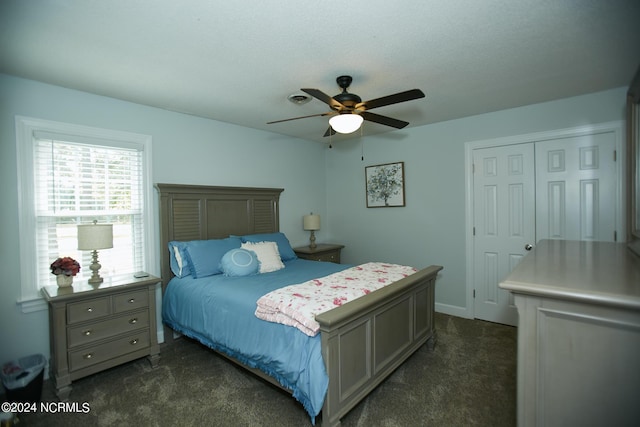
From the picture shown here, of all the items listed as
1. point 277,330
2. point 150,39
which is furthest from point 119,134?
point 277,330

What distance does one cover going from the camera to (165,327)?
3203 millimetres

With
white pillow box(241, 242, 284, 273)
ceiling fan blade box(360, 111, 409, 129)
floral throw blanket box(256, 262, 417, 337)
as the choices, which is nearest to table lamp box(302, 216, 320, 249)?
white pillow box(241, 242, 284, 273)

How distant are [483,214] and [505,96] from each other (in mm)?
1347

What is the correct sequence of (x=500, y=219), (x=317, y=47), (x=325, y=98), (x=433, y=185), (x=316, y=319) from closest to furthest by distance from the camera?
1. (x=316, y=319)
2. (x=317, y=47)
3. (x=325, y=98)
4. (x=500, y=219)
5. (x=433, y=185)

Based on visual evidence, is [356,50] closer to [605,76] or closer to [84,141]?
[605,76]

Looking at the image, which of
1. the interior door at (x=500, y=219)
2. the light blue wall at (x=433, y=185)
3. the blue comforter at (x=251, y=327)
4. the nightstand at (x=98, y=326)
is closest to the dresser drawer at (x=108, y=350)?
the nightstand at (x=98, y=326)

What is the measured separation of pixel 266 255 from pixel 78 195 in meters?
1.78

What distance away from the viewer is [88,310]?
243 centimetres

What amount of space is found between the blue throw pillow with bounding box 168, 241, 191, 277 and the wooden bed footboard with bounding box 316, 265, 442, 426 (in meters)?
1.88

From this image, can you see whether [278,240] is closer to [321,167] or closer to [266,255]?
[266,255]

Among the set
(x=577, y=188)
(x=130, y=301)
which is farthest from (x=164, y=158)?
(x=577, y=188)

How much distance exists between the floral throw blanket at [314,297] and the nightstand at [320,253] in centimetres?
150

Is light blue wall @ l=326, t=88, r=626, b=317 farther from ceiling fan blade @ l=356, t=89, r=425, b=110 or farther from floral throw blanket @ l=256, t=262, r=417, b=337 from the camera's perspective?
ceiling fan blade @ l=356, t=89, r=425, b=110

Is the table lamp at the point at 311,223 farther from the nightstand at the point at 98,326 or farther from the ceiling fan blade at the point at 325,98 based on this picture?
the ceiling fan blade at the point at 325,98
